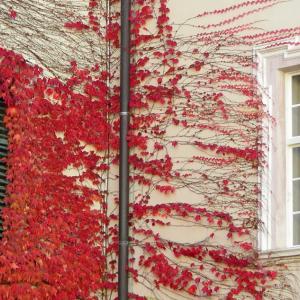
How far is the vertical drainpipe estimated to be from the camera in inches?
426

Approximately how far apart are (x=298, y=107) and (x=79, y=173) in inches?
91.4

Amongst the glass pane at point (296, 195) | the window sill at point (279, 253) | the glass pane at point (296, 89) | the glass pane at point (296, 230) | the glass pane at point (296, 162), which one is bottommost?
the window sill at point (279, 253)

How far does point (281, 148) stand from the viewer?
34.2 ft

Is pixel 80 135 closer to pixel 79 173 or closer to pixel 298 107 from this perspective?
pixel 79 173

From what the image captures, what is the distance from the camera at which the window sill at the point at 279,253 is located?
9.94 metres

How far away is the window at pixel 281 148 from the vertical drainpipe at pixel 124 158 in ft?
4.76

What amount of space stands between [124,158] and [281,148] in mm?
1676

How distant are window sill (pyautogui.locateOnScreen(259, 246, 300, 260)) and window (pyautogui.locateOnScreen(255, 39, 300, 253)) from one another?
0.18 feet

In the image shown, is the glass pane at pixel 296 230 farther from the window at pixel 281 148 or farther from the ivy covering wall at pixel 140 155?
the ivy covering wall at pixel 140 155

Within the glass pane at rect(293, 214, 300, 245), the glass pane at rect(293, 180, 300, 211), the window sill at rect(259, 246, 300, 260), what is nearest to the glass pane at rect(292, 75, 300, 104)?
the glass pane at rect(293, 180, 300, 211)

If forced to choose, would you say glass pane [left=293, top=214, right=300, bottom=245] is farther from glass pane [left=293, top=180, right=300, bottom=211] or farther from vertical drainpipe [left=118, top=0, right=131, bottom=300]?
vertical drainpipe [left=118, top=0, right=131, bottom=300]

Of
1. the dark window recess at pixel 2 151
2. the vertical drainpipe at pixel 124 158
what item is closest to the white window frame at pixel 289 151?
the vertical drainpipe at pixel 124 158

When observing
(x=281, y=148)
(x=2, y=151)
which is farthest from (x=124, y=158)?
(x=281, y=148)

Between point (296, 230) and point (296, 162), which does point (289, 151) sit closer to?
point (296, 162)
